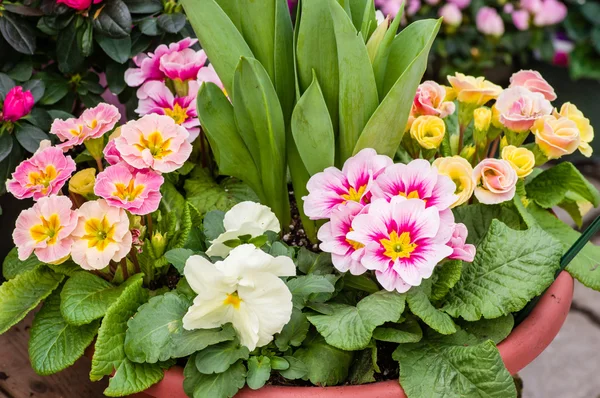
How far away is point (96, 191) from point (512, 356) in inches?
19.2

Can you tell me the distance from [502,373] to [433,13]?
1520mm

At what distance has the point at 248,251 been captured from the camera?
0.67 metres

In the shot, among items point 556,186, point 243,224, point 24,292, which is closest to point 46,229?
point 24,292

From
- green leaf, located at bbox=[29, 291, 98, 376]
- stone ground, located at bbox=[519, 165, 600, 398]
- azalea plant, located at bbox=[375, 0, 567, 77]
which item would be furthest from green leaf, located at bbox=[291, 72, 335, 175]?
azalea plant, located at bbox=[375, 0, 567, 77]

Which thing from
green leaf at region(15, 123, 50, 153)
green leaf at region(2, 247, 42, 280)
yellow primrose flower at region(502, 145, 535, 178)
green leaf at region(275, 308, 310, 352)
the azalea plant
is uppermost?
yellow primrose flower at region(502, 145, 535, 178)

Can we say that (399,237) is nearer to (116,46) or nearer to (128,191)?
→ (128,191)

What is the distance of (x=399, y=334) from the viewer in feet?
2.38

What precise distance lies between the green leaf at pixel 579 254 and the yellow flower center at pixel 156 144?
49 centimetres

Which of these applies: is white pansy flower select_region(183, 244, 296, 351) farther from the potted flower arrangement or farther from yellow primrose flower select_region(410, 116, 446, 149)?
yellow primrose flower select_region(410, 116, 446, 149)

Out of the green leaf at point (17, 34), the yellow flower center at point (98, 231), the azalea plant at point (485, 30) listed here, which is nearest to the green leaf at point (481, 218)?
the yellow flower center at point (98, 231)

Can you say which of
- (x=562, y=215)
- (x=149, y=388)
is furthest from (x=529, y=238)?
(x=562, y=215)

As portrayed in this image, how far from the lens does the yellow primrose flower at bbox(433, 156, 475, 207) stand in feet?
2.57

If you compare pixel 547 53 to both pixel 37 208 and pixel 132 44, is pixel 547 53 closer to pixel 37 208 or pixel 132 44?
pixel 132 44

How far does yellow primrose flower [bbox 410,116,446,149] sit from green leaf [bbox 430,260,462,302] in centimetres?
16
